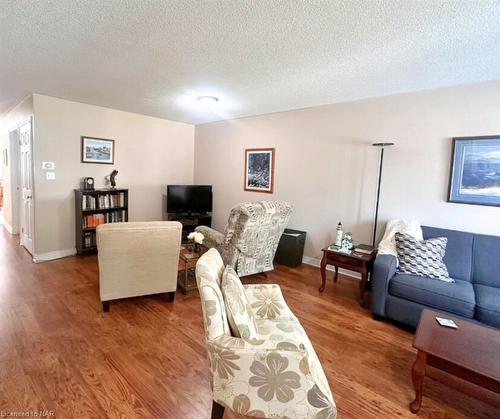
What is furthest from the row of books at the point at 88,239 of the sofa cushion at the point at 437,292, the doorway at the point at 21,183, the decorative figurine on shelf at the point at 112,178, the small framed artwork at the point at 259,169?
the sofa cushion at the point at 437,292

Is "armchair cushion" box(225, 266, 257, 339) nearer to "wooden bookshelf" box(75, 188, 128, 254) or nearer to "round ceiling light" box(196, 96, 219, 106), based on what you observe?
"round ceiling light" box(196, 96, 219, 106)

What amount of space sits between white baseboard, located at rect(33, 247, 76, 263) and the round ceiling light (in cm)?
312

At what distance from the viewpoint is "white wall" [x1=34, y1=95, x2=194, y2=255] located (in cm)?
407

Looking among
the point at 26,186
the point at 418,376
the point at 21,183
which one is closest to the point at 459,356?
the point at 418,376

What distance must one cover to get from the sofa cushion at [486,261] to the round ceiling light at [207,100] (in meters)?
3.54

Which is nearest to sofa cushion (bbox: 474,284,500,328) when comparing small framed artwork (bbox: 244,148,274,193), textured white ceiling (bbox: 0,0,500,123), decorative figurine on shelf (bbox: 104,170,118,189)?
textured white ceiling (bbox: 0,0,500,123)

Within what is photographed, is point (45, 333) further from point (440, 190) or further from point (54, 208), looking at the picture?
point (440, 190)

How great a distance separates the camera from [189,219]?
5.48 metres

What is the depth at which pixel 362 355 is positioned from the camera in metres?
2.21

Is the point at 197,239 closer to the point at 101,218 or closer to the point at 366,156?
the point at 101,218

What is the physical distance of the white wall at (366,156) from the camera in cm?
304

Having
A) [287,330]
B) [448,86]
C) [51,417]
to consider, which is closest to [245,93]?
[448,86]

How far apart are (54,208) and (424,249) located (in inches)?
196

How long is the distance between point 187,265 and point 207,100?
2301 mm
